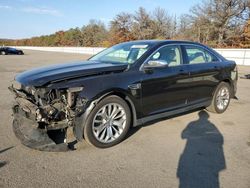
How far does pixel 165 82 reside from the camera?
491cm

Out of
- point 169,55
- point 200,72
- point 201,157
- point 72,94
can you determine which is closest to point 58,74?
point 72,94

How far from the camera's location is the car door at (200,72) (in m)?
5.52

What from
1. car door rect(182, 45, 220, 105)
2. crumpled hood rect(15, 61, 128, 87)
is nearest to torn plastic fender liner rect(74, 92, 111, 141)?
crumpled hood rect(15, 61, 128, 87)

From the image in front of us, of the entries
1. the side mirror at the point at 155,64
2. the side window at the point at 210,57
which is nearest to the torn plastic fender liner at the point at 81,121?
the side mirror at the point at 155,64

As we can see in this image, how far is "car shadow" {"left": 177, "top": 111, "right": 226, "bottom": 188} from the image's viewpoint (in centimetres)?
333

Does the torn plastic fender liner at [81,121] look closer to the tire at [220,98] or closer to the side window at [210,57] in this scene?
the side window at [210,57]

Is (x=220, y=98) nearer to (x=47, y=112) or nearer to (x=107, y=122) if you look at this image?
(x=107, y=122)

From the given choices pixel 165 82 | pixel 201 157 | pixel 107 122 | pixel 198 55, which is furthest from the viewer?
pixel 198 55

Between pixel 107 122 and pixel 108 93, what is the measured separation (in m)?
0.47

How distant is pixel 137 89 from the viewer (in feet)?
14.7

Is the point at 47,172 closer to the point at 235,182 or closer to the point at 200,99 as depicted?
the point at 235,182

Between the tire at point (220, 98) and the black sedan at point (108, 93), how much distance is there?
69cm

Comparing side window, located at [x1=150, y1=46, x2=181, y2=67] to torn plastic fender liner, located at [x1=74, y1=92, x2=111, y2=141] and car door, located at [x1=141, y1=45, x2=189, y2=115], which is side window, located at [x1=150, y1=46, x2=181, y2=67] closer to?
car door, located at [x1=141, y1=45, x2=189, y2=115]

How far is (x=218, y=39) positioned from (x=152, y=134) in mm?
39244
